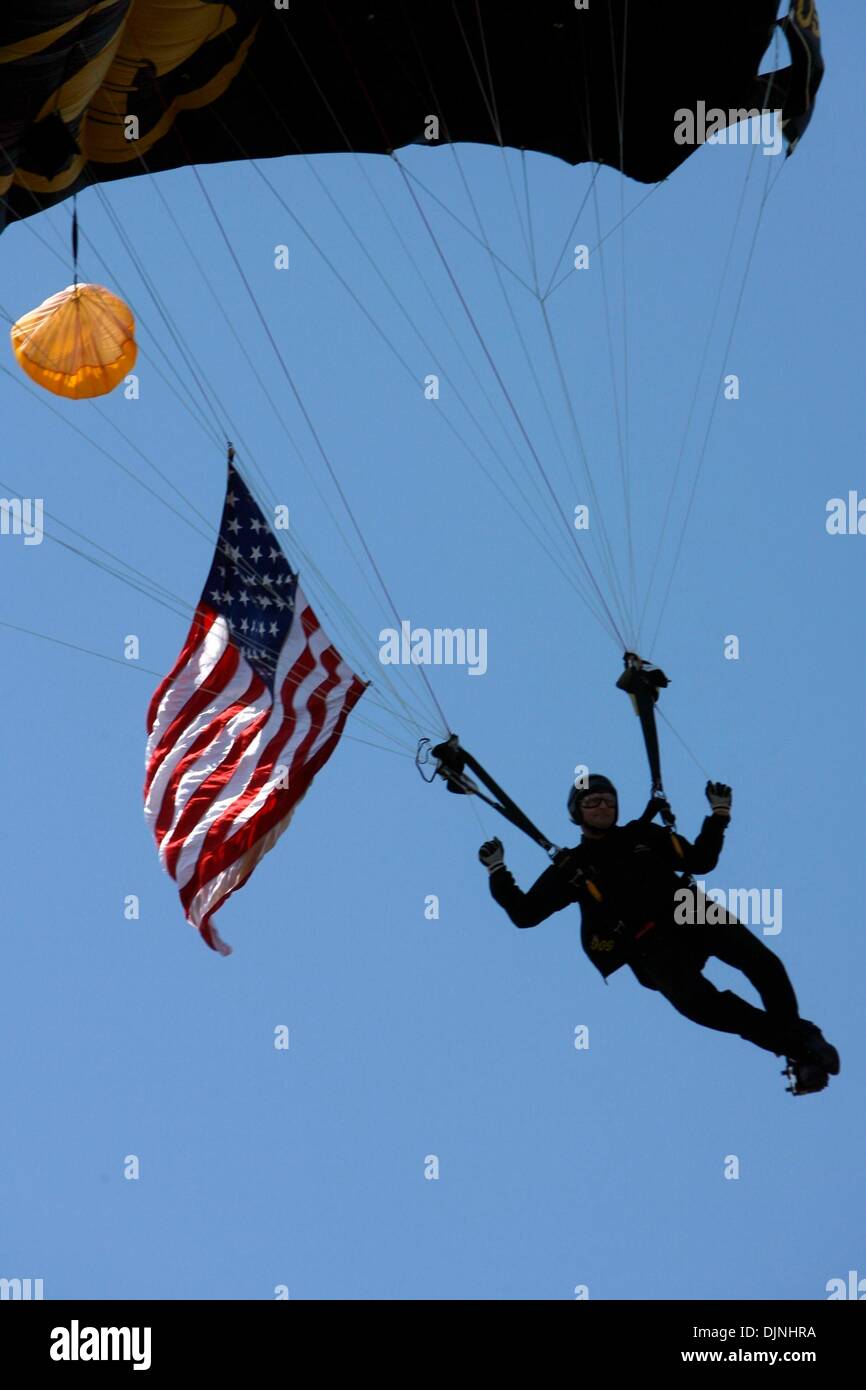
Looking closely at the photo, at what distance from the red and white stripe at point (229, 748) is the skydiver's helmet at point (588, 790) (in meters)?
2.29

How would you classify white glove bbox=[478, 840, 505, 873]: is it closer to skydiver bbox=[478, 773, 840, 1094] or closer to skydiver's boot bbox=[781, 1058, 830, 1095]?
skydiver bbox=[478, 773, 840, 1094]

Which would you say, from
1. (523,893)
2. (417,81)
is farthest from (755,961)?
(417,81)

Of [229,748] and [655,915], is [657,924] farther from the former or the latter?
[229,748]

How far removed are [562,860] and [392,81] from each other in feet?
21.2

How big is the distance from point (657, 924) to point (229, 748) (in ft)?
12.4

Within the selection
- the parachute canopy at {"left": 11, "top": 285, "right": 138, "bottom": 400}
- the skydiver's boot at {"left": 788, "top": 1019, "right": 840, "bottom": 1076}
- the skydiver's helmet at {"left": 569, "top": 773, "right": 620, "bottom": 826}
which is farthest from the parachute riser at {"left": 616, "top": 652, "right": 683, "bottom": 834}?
the parachute canopy at {"left": 11, "top": 285, "right": 138, "bottom": 400}

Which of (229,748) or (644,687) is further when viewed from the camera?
(229,748)

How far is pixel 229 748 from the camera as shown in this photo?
18281 millimetres

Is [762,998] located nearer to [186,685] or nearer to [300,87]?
[186,685]

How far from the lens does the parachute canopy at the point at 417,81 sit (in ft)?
60.2

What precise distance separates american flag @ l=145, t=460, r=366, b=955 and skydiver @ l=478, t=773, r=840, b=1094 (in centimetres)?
224

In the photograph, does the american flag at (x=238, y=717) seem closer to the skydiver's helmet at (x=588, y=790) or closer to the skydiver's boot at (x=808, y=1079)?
the skydiver's helmet at (x=588, y=790)
